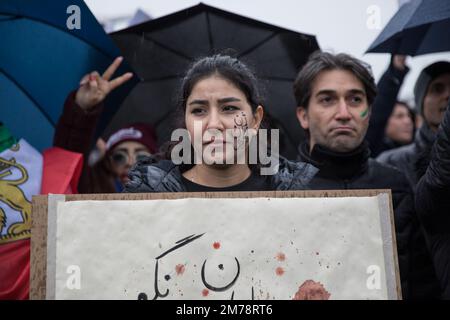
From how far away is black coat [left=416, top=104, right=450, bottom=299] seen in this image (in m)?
2.53

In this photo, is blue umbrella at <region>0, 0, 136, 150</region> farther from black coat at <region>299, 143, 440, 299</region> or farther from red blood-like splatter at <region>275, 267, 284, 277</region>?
red blood-like splatter at <region>275, 267, 284, 277</region>

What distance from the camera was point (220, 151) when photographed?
239 cm

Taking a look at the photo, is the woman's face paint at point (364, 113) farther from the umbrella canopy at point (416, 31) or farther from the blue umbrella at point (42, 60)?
the blue umbrella at point (42, 60)

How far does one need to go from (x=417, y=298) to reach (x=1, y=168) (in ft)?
6.58

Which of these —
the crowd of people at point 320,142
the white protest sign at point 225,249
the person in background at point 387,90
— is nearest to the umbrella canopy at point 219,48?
the crowd of people at point 320,142

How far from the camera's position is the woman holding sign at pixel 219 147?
240 centimetres

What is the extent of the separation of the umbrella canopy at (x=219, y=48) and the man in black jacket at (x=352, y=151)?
0.46 meters

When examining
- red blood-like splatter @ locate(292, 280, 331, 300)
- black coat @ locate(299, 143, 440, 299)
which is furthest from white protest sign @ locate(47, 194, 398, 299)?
black coat @ locate(299, 143, 440, 299)

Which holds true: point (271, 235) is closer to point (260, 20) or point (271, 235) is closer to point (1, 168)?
point (1, 168)

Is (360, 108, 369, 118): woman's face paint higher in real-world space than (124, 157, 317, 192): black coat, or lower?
higher

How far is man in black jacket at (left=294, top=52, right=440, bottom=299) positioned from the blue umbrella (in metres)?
1.05

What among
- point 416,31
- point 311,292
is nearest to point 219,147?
point 311,292

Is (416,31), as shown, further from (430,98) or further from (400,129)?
(400,129)
